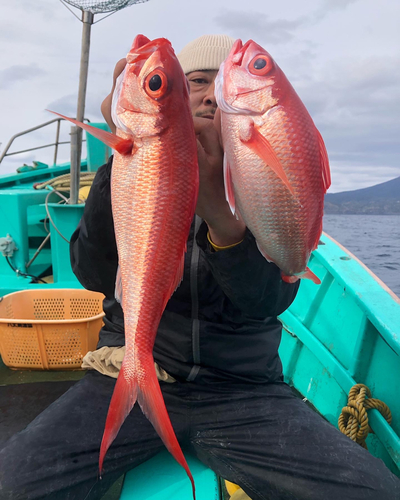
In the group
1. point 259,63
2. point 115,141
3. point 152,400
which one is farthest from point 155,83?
point 152,400

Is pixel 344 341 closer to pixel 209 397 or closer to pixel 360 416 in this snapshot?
pixel 360 416

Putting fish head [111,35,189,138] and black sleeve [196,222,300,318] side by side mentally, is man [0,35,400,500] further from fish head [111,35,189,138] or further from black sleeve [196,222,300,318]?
fish head [111,35,189,138]

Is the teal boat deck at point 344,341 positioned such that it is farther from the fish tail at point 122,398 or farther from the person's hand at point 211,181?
the fish tail at point 122,398

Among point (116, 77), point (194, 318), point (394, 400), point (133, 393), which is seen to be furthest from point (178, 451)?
point (394, 400)

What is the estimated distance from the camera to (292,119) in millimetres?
1132

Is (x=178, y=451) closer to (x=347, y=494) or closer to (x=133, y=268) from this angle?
(x=133, y=268)

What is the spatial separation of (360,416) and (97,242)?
5.93 feet

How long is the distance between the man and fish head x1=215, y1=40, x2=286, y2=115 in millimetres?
192

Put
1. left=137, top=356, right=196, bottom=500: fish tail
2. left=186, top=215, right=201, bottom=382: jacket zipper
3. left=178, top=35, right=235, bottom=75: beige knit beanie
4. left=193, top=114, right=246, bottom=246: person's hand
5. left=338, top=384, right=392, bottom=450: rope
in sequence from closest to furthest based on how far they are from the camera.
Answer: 1. left=137, top=356, right=196, bottom=500: fish tail
2. left=193, top=114, right=246, bottom=246: person's hand
3. left=186, top=215, right=201, bottom=382: jacket zipper
4. left=338, top=384, right=392, bottom=450: rope
5. left=178, top=35, right=235, bottom=75: beige knit beanie

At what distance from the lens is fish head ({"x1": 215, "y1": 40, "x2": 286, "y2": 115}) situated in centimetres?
115

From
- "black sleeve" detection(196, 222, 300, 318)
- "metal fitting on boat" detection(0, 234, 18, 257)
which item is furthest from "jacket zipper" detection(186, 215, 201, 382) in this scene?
"metal fitting on boat" detection(0, 234, 18, 257)

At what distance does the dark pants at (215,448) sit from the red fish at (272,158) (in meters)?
1.01

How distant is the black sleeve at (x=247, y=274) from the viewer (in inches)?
59.7

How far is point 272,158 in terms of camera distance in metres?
1.10
